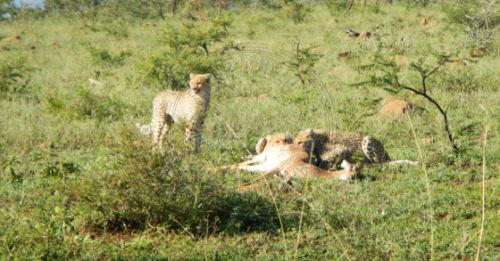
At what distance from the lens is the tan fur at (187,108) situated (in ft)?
26.6

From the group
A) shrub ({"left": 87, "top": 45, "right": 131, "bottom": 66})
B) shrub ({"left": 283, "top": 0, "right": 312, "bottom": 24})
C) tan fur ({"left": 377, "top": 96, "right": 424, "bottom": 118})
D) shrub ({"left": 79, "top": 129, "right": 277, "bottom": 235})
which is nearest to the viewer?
shrub ({"left": 79, "top": 129, "right": 277, "bottom": 235})

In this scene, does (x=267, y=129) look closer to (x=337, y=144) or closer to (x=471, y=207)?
(x=337, y=144)

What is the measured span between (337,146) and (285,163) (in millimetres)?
906

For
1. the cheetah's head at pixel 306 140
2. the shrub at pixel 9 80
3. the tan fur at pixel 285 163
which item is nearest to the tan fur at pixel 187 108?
the tan fur at pixel 285 163

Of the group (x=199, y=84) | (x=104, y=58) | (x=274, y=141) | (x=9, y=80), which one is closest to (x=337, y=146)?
(x=274, y=141)

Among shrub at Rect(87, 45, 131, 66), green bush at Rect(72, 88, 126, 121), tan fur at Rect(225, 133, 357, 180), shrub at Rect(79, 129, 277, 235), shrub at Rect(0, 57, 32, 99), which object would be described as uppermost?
shrub at Rect(79, 129, 277, 235)

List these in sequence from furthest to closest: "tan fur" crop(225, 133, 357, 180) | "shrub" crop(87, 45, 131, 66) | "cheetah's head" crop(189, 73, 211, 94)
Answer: "shrub" crop(87, 45, 131, 66) < "cheetah's head" crop(189, 73, 211, 94) < "tan fur" crop(225, 133, 357, 180)

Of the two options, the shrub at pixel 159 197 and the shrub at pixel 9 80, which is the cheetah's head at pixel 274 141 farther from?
the shrub at pixel 9 80

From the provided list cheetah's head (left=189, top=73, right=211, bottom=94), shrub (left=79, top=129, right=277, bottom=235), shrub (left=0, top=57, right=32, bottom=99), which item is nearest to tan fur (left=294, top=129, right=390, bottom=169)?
cheetah's head (left=189, top=73, right=211, bottom=94)

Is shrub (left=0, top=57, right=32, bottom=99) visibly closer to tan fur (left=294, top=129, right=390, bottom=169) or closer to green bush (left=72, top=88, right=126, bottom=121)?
green bush (left=72, top=88, right=126, bottom=121)

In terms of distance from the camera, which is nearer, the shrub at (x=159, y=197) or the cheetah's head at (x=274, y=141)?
the shrub at (x=159, y=197)

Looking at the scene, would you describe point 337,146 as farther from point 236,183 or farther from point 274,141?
point 236,183

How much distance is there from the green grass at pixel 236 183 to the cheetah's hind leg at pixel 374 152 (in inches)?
8.3

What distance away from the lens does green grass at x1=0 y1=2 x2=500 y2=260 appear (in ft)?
15.5
